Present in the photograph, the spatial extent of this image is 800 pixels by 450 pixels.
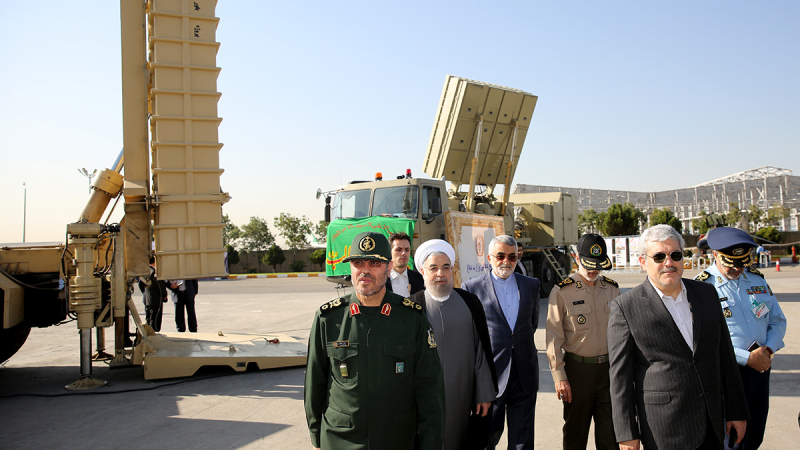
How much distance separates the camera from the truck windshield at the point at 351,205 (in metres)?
10.1

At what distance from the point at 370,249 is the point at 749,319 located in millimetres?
2801

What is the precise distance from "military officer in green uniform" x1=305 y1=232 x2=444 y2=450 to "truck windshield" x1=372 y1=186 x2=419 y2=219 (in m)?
7.08

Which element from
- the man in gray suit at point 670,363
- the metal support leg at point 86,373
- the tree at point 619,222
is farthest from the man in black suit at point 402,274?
the tree at point 619,222

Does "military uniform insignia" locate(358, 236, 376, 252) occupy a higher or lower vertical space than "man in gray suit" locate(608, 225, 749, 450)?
higher

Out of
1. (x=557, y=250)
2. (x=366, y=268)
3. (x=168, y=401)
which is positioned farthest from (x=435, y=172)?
(x=366, y=268)

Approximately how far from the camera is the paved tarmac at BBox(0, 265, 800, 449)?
443cm

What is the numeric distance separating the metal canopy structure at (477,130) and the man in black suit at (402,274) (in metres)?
6.97

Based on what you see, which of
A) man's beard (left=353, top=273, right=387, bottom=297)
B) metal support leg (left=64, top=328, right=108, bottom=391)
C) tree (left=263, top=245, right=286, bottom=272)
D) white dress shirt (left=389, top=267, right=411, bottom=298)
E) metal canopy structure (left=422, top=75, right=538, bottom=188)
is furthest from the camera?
tree (left=263, top=245, right=286, bottom=272)

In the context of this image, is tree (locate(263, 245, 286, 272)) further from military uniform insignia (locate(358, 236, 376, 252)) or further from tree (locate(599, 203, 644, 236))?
military uniform insignia (locate(358, 236, 376, 252))

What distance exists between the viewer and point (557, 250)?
16562 millimetres

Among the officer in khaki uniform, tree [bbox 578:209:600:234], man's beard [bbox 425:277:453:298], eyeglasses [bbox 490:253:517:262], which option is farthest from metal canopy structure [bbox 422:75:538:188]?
tree [bbox 578:209:600:234]

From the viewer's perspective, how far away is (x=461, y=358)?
10.4 feet

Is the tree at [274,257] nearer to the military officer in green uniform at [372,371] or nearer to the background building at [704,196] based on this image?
the military officer in green uniform at [372,371]

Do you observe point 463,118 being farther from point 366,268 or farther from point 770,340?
point 366,268
